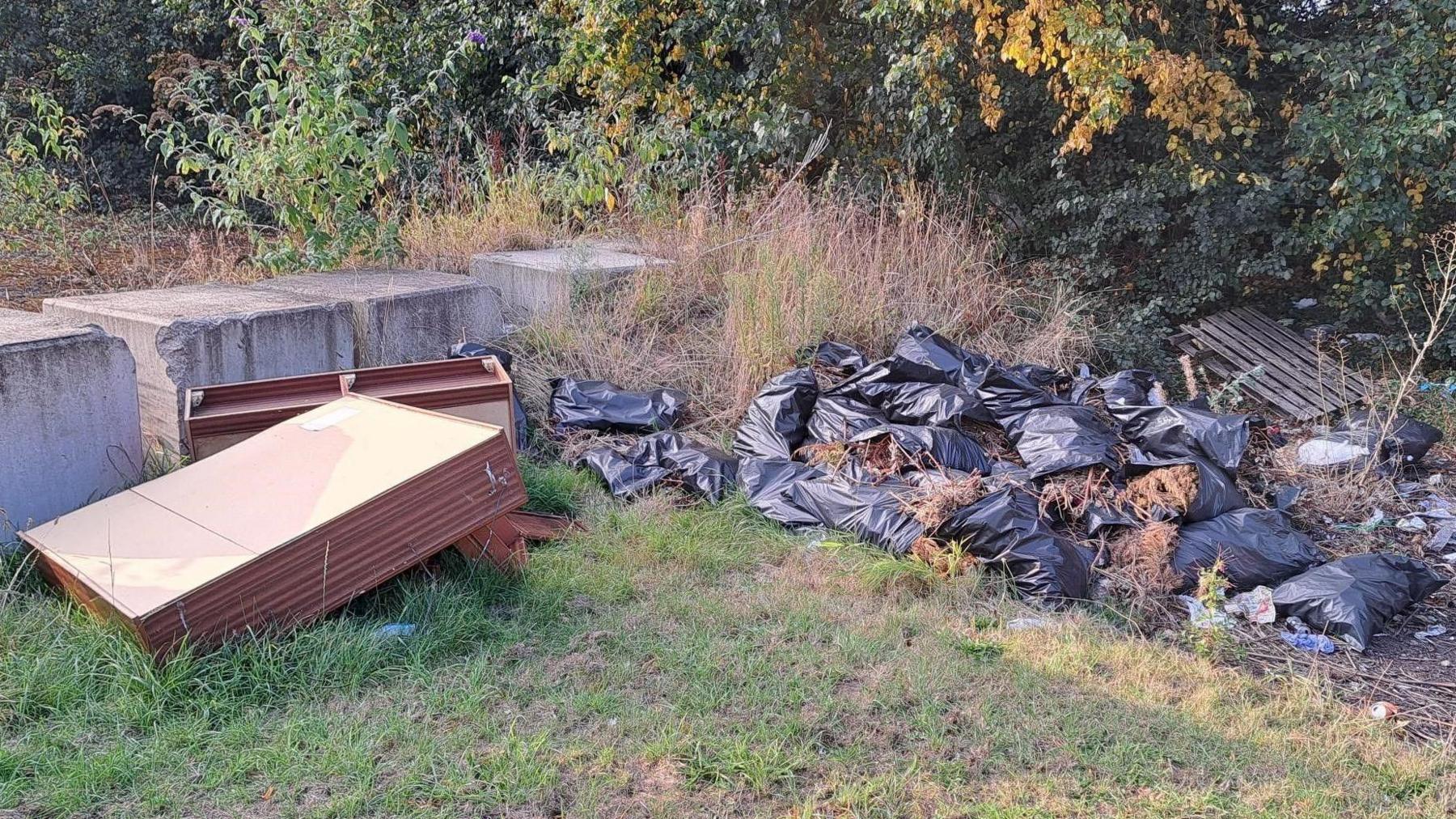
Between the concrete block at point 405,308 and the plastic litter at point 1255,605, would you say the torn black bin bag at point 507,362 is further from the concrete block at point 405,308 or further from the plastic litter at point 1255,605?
the plastic litter at point 1255,605

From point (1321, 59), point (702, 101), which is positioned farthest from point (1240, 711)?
point (702, 101)

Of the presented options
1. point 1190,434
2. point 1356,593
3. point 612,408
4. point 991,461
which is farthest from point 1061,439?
point 612,408

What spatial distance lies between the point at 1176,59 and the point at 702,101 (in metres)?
3.46

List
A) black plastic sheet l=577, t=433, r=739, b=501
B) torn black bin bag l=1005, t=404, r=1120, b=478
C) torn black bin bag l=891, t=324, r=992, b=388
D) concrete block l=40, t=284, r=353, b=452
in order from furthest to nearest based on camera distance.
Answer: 1. torn black bin bag l=891, t=324, r=992, b=388
2. black plastic sheet l=577, t=433, r=739, b=501
3. concrete block l=40, t=284, r=353, b=452
4. torn black bin bag l=1005, t=404, r=1120, b=478

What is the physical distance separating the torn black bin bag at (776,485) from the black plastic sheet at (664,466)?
93 millimetres

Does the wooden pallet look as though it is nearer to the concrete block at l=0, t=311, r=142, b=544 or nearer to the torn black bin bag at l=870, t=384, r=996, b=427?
the torn black bin bag at l=870, t=384, r=996, b=427

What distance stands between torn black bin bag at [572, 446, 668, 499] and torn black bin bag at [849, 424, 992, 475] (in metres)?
0.88

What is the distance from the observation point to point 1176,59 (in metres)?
5.70

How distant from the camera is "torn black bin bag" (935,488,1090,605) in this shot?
355 centimetres

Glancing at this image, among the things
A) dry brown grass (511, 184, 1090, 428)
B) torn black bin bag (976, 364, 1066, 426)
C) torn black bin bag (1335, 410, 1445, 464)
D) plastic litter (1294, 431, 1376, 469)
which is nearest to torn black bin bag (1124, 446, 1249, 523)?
torn black bin bag (976, 364, 1066, 426)

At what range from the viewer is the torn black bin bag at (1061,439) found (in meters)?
4.01

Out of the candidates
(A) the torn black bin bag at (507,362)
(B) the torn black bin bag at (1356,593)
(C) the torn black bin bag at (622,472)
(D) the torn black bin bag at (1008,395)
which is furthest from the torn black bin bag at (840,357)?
(B) the torn black bin bag at (1356,593)

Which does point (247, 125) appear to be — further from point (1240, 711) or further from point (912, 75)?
point (1240, 711)

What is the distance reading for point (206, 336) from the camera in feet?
13.7
